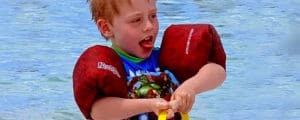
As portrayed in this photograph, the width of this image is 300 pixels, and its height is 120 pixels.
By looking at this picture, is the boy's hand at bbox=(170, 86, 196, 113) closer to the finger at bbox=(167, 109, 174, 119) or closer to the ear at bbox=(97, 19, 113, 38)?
the finger at bbox=(167, 109, 174, 119)

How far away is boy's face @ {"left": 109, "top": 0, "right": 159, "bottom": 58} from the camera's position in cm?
335

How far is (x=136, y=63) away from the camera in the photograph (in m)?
3.45

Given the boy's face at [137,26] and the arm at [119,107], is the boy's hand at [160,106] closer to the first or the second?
the arm at [119,107]

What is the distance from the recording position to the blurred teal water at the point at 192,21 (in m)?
5.87

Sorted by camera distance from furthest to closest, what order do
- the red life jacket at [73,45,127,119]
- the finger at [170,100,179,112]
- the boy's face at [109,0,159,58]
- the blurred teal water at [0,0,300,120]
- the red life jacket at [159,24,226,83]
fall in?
the blurred teal water at [0,0,300,120]
the red life jacket at [159,24,226,83]
the boy's face at [109,0,159,58]
the red life jacket at [73,45,127,119]
the finger at [170,100,179,112]

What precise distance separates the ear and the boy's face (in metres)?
0.02

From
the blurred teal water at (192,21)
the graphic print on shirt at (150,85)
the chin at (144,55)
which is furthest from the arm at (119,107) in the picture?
the blurred teal water at (192,21)

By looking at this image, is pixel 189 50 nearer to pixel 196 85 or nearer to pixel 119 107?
pixel 196 85

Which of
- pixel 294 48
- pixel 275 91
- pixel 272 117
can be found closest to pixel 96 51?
pixel 272 117

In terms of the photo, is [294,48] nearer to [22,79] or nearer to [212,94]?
[212,94]

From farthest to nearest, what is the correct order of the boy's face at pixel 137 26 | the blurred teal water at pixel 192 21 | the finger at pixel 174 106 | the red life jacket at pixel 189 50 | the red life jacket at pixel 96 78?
the blurred teal water at pixel 192 21, the red life jacket at pixel 189 50, the boy's face at pixel 137 26, the red life jacket at pixel 96 78, the finger at pixel 174 106

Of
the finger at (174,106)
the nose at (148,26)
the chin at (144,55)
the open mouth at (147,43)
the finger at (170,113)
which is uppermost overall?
the nose at (148,26)

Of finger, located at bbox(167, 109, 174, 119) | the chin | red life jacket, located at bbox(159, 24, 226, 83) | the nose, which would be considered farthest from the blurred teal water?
finger, located at bbox(167, 109, 174, 119)

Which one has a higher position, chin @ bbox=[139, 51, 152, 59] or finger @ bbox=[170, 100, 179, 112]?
chin @ bbox=[139, 51, 152, 59]
